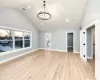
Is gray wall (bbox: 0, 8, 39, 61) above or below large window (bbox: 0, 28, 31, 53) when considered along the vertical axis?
above

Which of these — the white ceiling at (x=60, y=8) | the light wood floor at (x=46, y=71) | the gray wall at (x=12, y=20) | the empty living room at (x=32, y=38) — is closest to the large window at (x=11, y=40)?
the empty living room at (x=32, y=38)

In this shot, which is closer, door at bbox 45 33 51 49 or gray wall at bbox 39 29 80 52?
gray wall at bbox 39 29 80 52

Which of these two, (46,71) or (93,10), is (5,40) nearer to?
(46,71)

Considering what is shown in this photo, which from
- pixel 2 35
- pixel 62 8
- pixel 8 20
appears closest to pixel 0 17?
pixel 8 20

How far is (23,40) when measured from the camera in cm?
675

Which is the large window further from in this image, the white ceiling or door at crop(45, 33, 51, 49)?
door at crop(45, 33, 51, 49)

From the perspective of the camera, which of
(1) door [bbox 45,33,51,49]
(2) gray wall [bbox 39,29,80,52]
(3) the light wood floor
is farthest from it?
(1) door [bbox 45,33,51,49]

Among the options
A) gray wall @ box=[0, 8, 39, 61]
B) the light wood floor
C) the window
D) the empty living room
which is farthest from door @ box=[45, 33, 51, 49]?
the light wood floor

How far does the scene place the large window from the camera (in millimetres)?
4664

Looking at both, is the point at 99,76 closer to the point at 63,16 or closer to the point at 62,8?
the point at 62,8

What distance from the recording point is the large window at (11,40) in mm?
4664

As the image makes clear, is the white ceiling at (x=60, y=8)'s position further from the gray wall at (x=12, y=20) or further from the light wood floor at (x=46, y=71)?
the light wood floor at (x=46, y=71)

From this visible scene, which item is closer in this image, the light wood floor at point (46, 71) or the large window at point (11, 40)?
the light wood floor at point (46, 71)

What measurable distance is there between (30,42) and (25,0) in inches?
171
